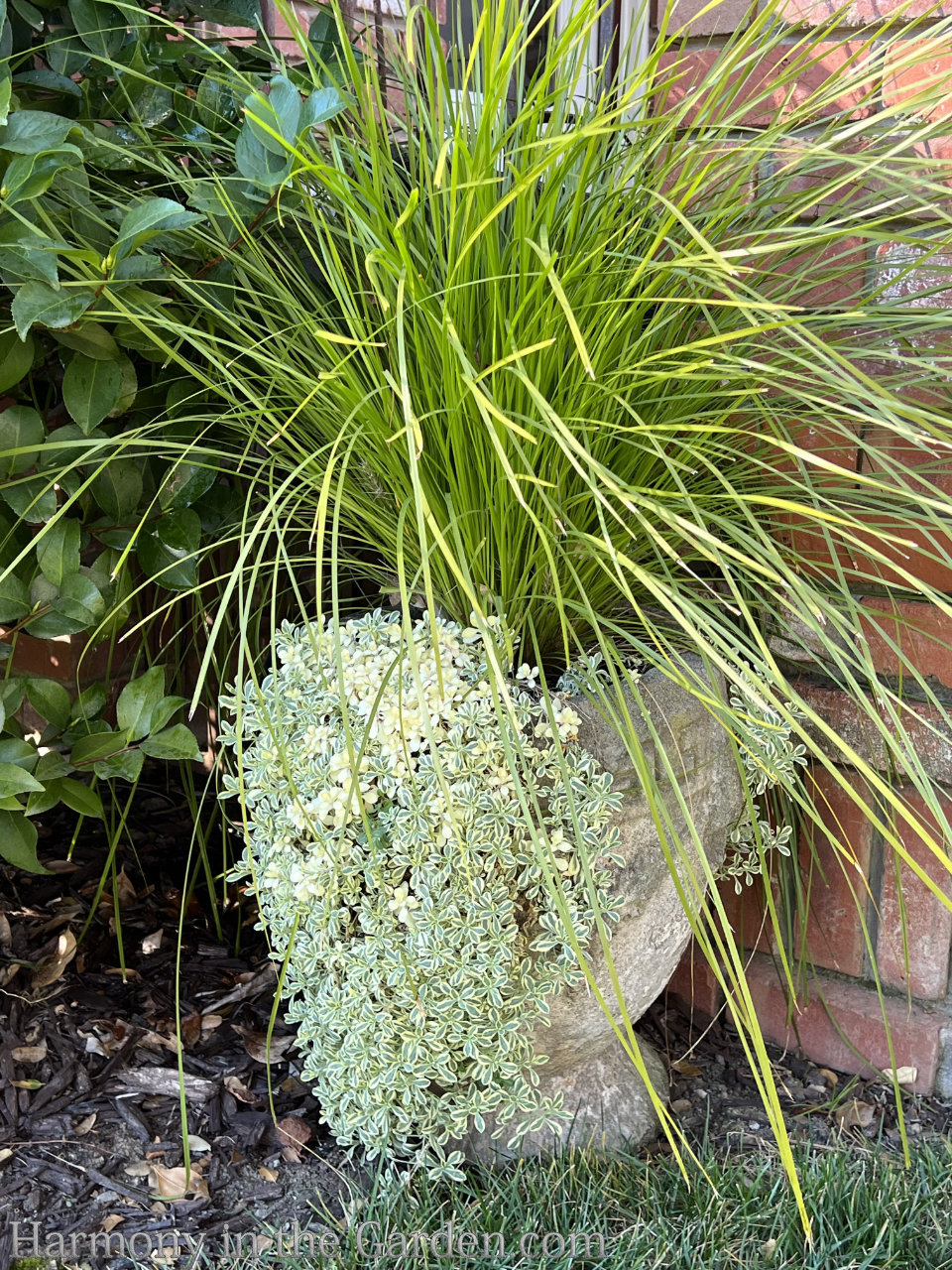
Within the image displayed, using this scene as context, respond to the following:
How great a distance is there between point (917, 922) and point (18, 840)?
1.07 meters

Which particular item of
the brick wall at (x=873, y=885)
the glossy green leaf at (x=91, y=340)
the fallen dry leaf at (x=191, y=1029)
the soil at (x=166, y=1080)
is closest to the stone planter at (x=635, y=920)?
the soil at (x=166, y=1080)

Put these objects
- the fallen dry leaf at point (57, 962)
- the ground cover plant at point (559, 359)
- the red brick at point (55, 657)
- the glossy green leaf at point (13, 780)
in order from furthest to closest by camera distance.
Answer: the red brick at point (55, 657)
the fallen dry leaf at point (57, 962)
the glossy green leaf at point (13, 780)
the ground cover plant at point (559, 359)

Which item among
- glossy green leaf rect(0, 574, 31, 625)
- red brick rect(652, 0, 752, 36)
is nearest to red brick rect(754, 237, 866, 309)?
red brick rect(652, 0, 752, 36)

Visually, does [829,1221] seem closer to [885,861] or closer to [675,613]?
[885,861]

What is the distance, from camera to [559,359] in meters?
1.00

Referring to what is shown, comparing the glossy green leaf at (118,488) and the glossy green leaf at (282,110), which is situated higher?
the glossy green leaf at (282,110)

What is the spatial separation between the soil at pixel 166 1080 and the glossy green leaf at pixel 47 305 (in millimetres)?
518

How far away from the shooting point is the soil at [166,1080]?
107 centimetres

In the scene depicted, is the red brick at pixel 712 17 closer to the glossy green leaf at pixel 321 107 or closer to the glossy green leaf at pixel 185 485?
the glossy green leaf at pixel 321 107

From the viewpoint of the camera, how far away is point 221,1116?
118cm

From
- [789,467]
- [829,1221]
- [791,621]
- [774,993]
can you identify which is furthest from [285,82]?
[774,993]

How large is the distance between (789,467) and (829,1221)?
80 centimetres

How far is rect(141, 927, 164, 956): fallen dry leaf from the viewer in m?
1.42

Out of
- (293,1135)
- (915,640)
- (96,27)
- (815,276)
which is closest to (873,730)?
(915,640)
